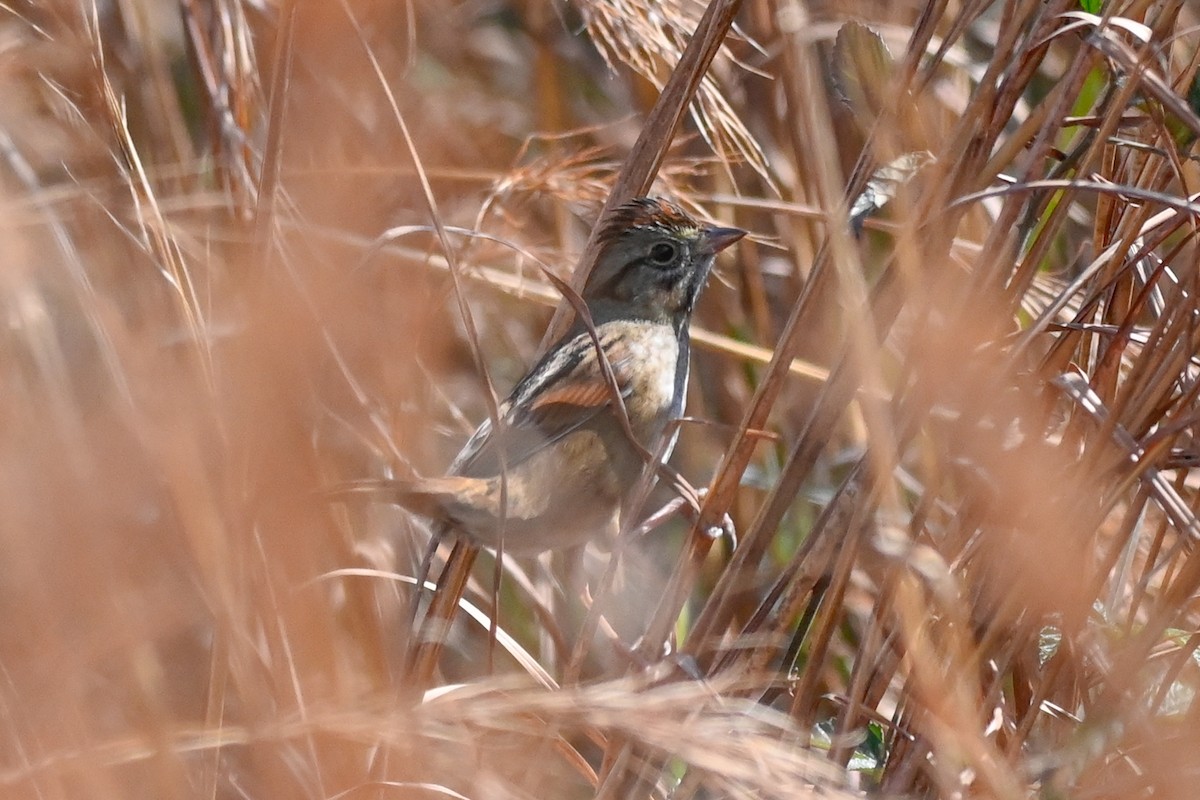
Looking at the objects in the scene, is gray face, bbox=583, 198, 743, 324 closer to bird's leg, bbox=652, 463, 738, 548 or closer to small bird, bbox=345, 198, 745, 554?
small bird, bbox=345, 198, 745, 554

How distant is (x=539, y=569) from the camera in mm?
2705

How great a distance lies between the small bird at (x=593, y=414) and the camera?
230 centimetres

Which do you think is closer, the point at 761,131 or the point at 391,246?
the point at 391,246

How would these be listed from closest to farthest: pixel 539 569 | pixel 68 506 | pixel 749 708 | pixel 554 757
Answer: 1. pixel 68 506
2. pixel 749 708
3. pixel 554 757
4. pixel 539 569

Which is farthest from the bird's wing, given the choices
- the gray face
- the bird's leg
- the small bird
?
the bird's leg

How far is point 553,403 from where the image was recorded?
2340 mm

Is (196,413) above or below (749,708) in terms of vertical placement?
above

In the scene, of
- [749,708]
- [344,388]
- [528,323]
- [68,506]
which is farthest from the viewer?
[528,323]

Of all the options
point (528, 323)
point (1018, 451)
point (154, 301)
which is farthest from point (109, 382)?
point (528, 323)

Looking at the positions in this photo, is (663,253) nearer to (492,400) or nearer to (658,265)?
(658,265)

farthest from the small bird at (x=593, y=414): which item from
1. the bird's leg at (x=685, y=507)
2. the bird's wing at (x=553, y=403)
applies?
the bird's leg at (x=685, y=507)

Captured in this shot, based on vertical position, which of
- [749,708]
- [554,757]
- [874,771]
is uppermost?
[749,708]

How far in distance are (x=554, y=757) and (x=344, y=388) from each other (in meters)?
0.64

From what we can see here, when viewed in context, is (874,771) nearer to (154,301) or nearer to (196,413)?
(196,413)
